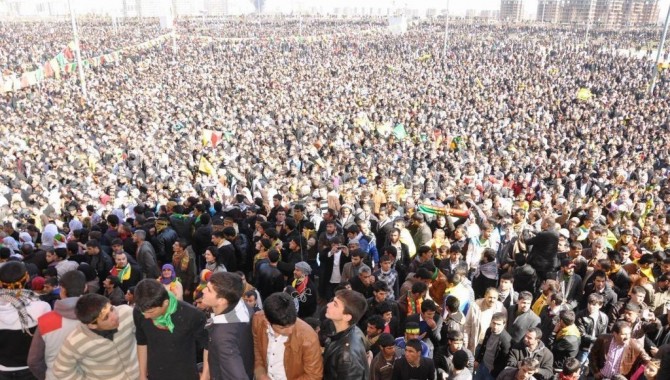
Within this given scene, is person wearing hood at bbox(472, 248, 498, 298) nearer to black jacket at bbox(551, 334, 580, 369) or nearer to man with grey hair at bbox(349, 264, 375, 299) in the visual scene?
black jacket at bbox(551, 334, 580, 369)

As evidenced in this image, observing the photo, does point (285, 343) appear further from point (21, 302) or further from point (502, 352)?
point (502, 352)

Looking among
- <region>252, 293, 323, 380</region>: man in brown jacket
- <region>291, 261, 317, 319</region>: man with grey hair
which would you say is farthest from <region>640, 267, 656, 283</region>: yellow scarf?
<region>252, 293, 323, 380</region>: man in brown jacket

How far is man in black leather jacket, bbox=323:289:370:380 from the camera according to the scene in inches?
112

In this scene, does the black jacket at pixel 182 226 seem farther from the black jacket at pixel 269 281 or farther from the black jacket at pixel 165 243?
the black jacket at pixel 269 281

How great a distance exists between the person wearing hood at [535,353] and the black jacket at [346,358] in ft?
5.50

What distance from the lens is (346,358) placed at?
2830 mm

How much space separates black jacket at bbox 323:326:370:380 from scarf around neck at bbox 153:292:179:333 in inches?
33.2

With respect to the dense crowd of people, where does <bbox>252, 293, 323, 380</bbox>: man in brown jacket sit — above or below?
above

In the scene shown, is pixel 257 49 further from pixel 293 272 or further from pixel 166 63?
pixel 293 272

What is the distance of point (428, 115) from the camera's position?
18641 mm

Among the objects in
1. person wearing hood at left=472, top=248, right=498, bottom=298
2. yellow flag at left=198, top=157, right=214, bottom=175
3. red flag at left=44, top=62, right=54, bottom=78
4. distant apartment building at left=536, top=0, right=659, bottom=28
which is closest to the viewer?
person wearing hood at left=472, top=248, right=498, bottom=298

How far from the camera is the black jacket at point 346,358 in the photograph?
2.84 m

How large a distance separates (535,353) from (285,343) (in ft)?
7.19

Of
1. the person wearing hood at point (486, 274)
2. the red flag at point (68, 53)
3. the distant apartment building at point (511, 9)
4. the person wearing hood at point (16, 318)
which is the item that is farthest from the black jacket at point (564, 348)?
the distant apartment building at point (511, 9)
